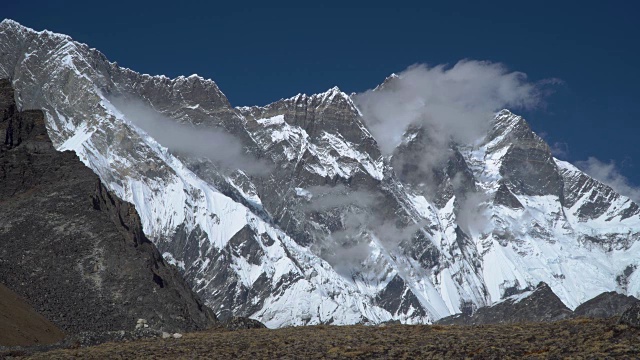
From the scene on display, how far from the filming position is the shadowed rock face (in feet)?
331

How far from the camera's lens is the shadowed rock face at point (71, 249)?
10100cm

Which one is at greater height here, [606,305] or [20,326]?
[606,305]

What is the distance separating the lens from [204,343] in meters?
36.8

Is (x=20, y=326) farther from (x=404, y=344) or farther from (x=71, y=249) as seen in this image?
(x=404, y=344)

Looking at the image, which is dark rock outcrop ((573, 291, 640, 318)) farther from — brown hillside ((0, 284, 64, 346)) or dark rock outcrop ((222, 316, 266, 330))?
dark rock outcrop ((222, 316, 266, 330))

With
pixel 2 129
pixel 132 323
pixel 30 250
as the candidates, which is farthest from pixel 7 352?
pixel 2 129

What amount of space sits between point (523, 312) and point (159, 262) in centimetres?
7562

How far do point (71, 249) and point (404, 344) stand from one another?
Answer: 82519 millimetres

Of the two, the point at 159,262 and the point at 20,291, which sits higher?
the point at 159,262

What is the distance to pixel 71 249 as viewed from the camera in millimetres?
109562

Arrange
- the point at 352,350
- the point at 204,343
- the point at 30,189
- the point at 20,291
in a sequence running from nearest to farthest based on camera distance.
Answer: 1. the point at 352,350
2. the point at 204,343
3. the point at 20,291
4. the point at 30,189

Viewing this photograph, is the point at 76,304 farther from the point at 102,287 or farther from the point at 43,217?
the point at 43,217

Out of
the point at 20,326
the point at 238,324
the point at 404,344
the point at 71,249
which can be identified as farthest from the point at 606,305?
the point at 404,344

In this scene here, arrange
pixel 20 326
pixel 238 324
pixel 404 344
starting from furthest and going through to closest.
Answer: pixel 20 326 → pixel 238 324 → pixel 404 344
